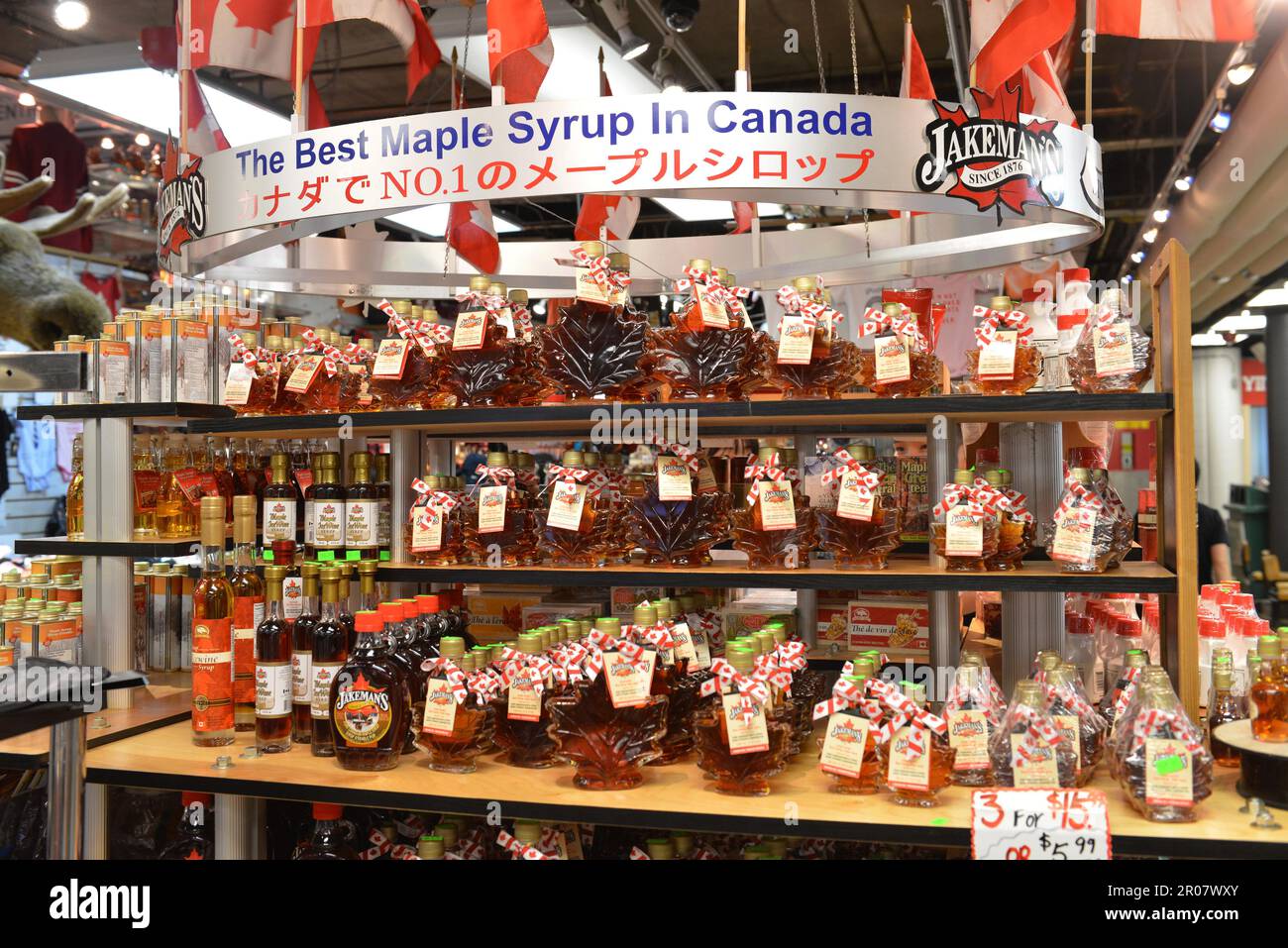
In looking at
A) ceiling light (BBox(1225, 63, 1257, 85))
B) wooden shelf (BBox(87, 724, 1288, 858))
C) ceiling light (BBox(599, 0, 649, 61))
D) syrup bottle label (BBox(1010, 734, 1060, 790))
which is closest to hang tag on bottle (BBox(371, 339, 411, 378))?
wooden shelf (BBox(87, 724, 1288, 858))

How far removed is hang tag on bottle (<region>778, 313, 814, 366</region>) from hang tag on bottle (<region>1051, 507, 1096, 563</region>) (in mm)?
732

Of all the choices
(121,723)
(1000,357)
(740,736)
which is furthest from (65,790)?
(1000,357)

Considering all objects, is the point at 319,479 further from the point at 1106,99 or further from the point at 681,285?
the point at 1106,99

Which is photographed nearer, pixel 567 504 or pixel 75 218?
pixel 567 504

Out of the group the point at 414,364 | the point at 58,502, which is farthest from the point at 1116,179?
the point at 58,502

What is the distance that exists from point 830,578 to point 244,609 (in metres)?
1.60

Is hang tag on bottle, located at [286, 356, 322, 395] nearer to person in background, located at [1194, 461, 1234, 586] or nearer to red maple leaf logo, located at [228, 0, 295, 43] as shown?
red maple leaf logo, located at [228, 0, 295, 43]

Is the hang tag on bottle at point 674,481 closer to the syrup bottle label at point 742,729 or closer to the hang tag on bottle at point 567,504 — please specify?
the hang tag on bottle at point 567,504

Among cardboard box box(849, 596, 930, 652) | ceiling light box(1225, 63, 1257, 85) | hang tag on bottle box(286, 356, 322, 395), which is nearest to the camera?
hang tag on bottle box(286, 356, 322, 395)

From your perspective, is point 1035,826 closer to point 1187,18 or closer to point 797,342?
point 797,342

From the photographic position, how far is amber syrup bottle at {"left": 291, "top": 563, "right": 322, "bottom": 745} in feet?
9.15

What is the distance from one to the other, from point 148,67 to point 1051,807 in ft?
15.9

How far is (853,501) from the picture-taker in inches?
103
